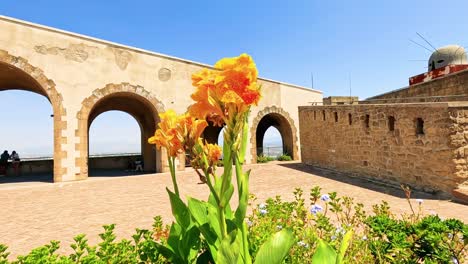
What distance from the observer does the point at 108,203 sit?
6727mm

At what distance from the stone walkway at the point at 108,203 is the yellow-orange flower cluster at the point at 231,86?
3785mm

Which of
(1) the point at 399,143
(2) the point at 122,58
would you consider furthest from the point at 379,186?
(2) the point at 122,58

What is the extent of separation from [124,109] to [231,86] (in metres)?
16.5

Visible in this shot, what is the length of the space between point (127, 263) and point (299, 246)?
1344mm

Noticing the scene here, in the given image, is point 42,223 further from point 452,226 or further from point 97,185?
point 452,226

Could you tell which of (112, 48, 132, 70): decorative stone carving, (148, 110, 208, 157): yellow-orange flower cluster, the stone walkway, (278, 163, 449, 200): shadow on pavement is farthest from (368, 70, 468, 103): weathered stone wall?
(112, 48, 132, 70): decorative stone carving

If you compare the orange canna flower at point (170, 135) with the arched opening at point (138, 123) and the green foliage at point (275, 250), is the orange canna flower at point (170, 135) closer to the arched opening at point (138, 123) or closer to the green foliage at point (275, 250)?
the green foliage at point (275, 250)

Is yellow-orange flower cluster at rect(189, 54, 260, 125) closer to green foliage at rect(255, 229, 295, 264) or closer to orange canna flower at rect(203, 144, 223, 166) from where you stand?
orange canna flower at rect(203, 144, 223, 166)

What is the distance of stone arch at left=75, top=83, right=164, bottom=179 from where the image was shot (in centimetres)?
1077

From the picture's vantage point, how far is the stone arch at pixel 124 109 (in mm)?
10773

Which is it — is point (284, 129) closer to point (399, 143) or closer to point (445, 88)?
point (445, 88)

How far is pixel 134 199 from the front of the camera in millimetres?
7074

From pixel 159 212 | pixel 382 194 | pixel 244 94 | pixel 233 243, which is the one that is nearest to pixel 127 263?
pixel 233 243

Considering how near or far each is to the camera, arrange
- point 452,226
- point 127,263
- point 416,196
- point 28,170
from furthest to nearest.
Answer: point 28,170
point 416,196
point 452,226
point 127,263
